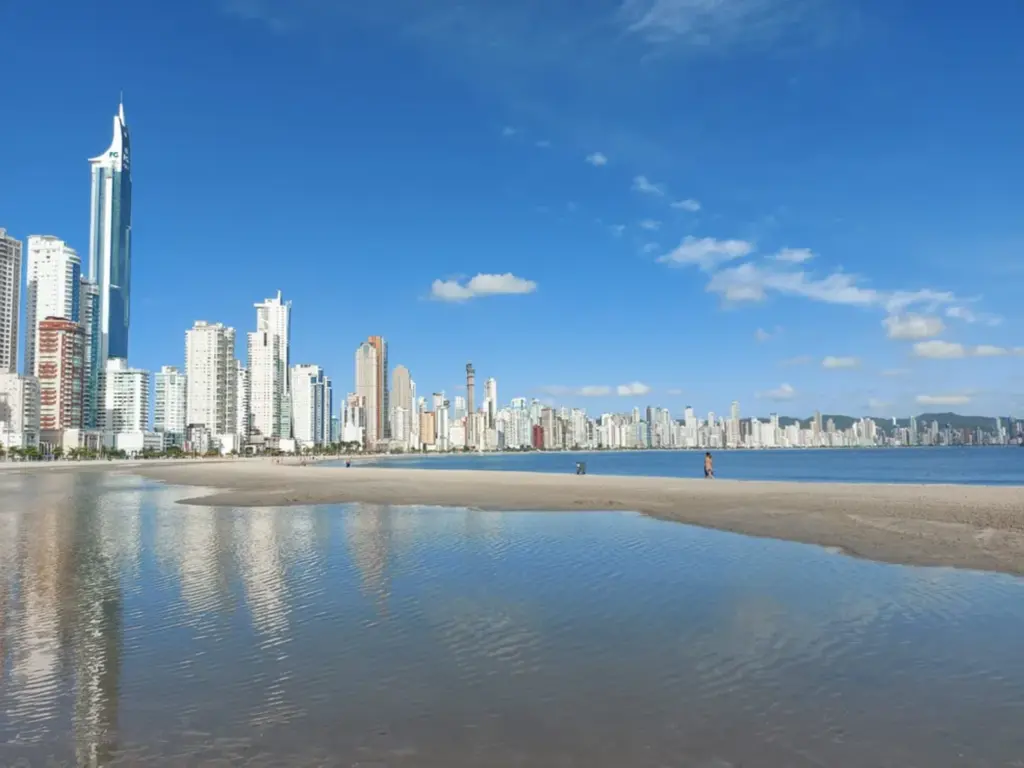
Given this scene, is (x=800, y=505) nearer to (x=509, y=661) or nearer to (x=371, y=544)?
(x=371, y=544)

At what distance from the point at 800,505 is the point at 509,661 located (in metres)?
26.5

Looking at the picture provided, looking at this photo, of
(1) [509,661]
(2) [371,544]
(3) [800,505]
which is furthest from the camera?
(3) [800,505]

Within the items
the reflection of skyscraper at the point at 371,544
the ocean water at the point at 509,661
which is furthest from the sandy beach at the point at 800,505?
the reflection of skyscraper at the point at 371,544

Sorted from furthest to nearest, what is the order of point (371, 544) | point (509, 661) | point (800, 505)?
point (800, 505), point (371, 544), point (509, 661)

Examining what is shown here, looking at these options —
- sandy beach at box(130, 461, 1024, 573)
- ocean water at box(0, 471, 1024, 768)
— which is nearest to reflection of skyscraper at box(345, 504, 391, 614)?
ocean water at box(0, 471, 1024, 768)

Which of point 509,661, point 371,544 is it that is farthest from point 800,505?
point 509,661

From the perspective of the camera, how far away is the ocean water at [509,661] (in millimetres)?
7824

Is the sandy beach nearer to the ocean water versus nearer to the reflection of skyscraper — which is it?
the ocean water

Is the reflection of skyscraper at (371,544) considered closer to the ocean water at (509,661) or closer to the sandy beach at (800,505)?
the ocean water at (509,661)

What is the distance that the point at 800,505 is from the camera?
3325 cm

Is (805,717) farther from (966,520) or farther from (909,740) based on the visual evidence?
(966,520)

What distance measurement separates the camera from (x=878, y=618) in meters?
13.2

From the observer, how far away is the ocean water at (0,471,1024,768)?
7824mm

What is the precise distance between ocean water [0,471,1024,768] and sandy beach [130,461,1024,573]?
308 cm
